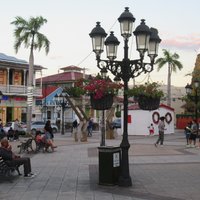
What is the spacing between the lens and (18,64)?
168 ft

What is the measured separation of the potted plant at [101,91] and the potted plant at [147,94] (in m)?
0.45

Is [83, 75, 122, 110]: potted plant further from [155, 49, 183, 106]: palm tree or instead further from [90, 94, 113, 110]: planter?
[155, 49, 183, 106]: palm tree

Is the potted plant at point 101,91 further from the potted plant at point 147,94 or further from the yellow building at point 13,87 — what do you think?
the yellow building at point 13,87

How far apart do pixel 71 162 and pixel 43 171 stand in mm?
2760

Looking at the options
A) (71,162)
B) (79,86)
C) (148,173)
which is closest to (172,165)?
(148,173)

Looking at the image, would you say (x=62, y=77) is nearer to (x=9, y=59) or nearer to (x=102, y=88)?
(x=9, y=59)

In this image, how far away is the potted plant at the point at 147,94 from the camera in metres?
11.2

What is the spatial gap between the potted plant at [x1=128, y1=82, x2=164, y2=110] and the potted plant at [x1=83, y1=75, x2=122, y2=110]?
0.45m

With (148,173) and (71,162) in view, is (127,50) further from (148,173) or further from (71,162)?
(71,162)

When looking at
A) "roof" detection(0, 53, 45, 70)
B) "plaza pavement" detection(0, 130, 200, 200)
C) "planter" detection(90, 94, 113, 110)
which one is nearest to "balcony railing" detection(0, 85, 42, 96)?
"roof" detection(0, 53, 45, 70)

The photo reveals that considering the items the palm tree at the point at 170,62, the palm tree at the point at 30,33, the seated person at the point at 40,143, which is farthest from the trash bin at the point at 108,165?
the palm tree at the point at 170,62

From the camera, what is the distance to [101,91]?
11.1 metres

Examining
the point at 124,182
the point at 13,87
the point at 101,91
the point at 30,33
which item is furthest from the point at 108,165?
the point at 13,87

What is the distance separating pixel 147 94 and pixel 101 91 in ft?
3.85
